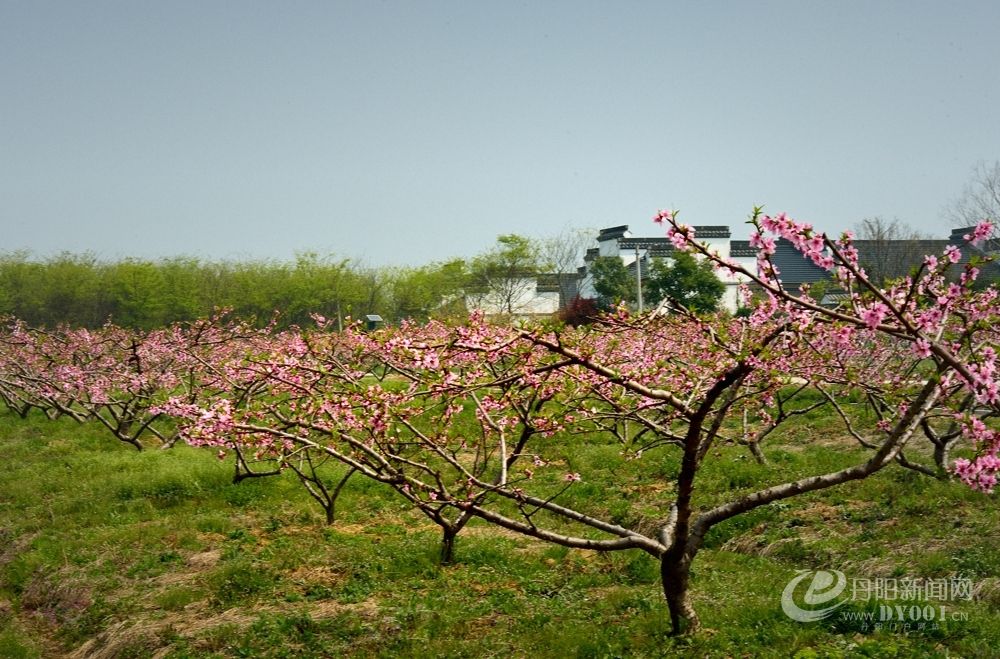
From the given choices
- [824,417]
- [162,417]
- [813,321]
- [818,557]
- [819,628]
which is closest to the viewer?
[813,321]

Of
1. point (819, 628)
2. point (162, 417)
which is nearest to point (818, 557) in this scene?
point (819, 628)

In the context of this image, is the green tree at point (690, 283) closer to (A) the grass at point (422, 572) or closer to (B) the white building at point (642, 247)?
(B) the white building at point (642, 247)

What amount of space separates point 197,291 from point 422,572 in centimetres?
4214

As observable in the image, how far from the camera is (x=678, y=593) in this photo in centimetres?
601

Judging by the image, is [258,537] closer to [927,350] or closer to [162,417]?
[927,350]

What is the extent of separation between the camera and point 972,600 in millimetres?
6723

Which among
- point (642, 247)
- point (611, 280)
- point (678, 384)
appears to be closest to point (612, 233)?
point (642, 247)

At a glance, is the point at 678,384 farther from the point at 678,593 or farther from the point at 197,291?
the point at 197,291

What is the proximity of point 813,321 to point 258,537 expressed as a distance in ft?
24.5

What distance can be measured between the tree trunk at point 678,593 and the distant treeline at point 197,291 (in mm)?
38295

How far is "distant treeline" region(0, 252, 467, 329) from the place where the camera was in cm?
4597

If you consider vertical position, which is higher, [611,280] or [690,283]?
[611,280]

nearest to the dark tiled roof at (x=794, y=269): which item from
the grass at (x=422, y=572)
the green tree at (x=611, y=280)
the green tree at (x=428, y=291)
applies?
the green tree at (x=611, y=280)

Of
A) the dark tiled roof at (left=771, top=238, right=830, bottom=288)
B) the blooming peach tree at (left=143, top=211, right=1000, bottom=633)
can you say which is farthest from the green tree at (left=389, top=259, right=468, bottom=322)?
the blooming peach tree at (left=143, top=211, right=1000, bottom=633)
